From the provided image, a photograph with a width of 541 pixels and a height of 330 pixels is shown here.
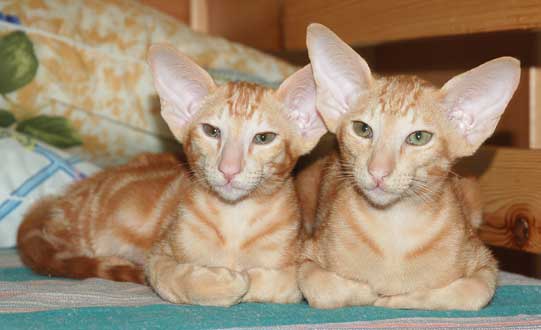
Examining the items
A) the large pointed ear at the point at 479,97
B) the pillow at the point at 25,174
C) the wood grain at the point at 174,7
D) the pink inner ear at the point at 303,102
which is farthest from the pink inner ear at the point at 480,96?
the wood grain at the point at 174,7

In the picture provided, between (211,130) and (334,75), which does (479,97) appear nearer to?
(334,75)

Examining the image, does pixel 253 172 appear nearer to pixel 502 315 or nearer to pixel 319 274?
pixel 319 274

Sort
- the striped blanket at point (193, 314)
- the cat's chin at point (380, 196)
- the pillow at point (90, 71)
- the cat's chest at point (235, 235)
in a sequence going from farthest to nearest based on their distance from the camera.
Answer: the pillow at point (90, 71), the cat's chest at point (235, 235), the cat's chin at point (380, 196), the striped blanket at point (193, 314)

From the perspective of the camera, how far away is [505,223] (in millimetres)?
2367

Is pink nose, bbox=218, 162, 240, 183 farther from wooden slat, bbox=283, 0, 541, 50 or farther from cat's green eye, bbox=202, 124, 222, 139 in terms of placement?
wooden slat, bbox=283, 0, 541, 50

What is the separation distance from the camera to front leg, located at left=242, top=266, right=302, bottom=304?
1.85 m

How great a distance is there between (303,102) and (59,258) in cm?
78

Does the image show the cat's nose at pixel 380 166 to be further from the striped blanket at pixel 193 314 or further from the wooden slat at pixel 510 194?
the wooden slat at pixel 510 194

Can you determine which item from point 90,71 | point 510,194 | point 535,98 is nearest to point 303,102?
point 510,194

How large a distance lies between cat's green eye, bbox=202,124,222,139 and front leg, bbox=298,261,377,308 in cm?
41

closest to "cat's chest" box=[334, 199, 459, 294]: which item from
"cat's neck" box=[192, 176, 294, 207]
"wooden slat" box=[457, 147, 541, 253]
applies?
"cat's neck" box=[192, 176, 294, 207]

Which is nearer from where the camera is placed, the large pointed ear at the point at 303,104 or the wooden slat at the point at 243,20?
the large pointed ear at the point at 303,104

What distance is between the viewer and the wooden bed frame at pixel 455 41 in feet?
7.37

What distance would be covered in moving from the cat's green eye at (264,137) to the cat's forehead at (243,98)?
0.16ft
